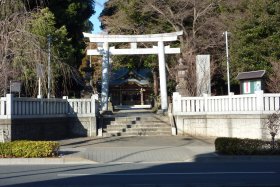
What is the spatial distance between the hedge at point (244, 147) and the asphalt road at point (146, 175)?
2.66 ft

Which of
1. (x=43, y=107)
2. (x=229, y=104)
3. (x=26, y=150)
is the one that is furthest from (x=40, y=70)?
(x=229, y=104)

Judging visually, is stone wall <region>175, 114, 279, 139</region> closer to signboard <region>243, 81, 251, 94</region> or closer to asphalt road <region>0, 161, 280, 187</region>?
signboard <region>243, 81, 251, 94</region>

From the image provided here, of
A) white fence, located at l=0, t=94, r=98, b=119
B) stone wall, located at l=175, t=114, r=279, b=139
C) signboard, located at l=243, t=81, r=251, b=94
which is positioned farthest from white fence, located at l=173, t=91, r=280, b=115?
white fence, located at l=0, t=94, r=98, b=119

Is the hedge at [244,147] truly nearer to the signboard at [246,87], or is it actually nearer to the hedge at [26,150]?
the hedge at [26,150]

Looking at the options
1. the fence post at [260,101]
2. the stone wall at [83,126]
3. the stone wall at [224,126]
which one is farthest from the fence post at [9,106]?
the fence post at [260,101]

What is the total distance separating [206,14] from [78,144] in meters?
23.8

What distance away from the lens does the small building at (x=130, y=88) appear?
62.7 m

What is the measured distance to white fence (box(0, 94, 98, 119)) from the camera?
20.2 m

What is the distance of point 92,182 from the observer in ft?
A: 35.1

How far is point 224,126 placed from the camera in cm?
2434

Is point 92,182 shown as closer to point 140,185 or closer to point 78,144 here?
point 140,185

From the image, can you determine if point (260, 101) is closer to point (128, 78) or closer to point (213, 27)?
point (213, 27)

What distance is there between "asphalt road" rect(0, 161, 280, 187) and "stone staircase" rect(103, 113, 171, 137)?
10581mm

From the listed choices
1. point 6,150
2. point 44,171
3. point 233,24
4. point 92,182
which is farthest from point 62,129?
point 233,24
